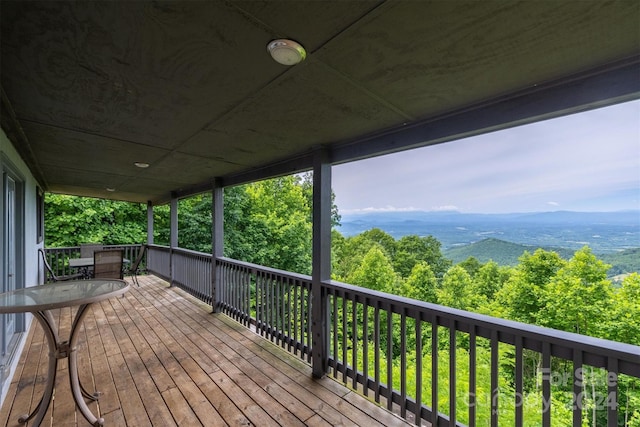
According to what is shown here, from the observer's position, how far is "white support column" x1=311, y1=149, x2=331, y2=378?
2.78 metres

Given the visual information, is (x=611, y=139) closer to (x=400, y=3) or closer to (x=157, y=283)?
(x=400, y=3)

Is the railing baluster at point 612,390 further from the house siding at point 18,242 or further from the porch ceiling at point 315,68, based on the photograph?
the house siding at point 18,242

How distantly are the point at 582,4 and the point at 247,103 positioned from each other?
171cm

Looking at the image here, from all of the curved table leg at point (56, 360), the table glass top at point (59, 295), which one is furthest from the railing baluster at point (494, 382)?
the curved table leg at point (56, 360)

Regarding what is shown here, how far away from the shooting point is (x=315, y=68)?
4.68 ft

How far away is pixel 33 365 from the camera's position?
9.30 ft

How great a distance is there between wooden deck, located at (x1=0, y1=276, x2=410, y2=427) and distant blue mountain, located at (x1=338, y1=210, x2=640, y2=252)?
1030 centimetres

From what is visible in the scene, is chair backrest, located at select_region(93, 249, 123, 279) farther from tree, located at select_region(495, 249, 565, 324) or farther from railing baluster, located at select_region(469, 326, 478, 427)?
tree, located at select_region(495, 249, 565, 324)

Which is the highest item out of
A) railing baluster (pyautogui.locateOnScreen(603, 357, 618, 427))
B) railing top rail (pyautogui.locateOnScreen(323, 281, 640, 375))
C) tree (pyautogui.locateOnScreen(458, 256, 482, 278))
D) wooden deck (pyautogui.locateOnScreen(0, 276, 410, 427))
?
railing top rail (pyautogui.locateOnScreen(323, 281, 640, 375))

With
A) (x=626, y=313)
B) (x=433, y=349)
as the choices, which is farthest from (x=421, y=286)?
(x=433, y=349)

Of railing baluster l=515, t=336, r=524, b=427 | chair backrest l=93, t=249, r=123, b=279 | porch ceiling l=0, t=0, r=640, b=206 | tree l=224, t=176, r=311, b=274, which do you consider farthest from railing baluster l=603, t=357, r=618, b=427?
tree l=224, t=176, r=311, b=274

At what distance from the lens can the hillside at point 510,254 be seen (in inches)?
527

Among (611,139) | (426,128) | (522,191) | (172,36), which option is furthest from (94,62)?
(522,191)

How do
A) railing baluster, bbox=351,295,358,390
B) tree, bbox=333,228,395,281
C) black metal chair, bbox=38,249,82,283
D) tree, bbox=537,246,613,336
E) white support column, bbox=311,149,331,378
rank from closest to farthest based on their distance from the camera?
railing baluster, bbox=351,295,358,390 → white support column, bbox=311,149,331,378 → black metal chair, bbox=38,249,82,283 → tree, bbox=537,246,613,336 → tree, bbox=333,228,395,281
